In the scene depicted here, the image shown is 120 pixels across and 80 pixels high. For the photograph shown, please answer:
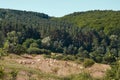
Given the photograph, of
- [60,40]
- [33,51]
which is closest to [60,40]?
[60,40]

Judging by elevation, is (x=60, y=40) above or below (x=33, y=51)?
above

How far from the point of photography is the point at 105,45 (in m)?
135

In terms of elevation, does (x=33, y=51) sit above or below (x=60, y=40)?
below

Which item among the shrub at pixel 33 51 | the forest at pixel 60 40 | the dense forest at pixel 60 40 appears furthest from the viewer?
the dense forest at pixel 60 40

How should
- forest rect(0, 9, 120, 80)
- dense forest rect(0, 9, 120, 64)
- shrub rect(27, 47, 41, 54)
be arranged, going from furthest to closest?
dense forest rect(0, 9, 120, 64)
forest rect(0, 9, 120, 80)
shrub rect(27, 47, 41, 54)

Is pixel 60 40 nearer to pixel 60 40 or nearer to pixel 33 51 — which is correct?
pixel 60 40

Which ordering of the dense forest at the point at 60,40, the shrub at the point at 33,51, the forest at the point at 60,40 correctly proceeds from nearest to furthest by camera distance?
the shrub at the point at 33,51 < the forest at the point at 60,40 < the dense forest at the point at 60,40

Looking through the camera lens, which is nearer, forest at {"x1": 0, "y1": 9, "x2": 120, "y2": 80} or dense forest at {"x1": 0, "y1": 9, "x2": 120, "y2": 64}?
forest at {"x1": 0, "y1": 9, "x2": 120, "y2": 80}

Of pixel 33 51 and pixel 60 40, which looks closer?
pixel 33 51

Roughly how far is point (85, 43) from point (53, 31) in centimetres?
1219

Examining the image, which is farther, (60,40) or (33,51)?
(60,40)

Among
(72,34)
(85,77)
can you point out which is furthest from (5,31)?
(85,77)

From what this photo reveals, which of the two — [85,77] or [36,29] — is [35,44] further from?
[85,77]

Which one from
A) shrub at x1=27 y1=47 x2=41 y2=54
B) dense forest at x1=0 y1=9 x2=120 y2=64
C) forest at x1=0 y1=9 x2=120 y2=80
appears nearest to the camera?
shrub at x1=27 y1=47 x2=41 y2=54
